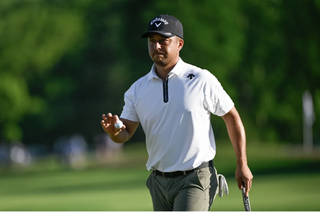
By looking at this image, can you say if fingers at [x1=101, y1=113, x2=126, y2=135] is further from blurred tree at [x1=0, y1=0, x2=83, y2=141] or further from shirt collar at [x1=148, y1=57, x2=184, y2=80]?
blurred tree at [x1=0, y1=0, x2=83, y2=141]

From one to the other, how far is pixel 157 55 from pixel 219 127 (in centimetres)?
3619

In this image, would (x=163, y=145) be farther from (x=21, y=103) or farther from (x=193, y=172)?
(x=21, y=103)

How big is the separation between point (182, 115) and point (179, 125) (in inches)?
3.1

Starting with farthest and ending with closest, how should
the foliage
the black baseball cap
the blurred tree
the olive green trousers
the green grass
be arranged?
the blurred tree, the foliage, the green grass, the black baseball cap, the olive green trousers

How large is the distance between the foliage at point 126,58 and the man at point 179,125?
22.5m

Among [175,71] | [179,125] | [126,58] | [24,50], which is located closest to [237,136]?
[179,125]

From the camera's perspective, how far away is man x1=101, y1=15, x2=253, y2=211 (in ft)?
15.6

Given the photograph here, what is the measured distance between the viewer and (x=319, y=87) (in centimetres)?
2662

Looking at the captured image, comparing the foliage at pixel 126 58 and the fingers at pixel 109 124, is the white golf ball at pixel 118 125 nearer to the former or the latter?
the fingers at pixel 109 124

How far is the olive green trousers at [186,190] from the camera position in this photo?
15.5ft

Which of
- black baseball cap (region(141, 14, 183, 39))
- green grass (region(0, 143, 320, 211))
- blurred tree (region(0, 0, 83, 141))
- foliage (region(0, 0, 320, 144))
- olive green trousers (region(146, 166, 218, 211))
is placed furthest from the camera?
blurred tree (region(0, 0, 83, 141))

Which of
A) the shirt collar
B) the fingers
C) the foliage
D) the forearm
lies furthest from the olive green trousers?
the foliage

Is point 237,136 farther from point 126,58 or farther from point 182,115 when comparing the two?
point 126,58

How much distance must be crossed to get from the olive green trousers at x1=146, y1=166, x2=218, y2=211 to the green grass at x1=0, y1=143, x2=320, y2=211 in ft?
32.5
